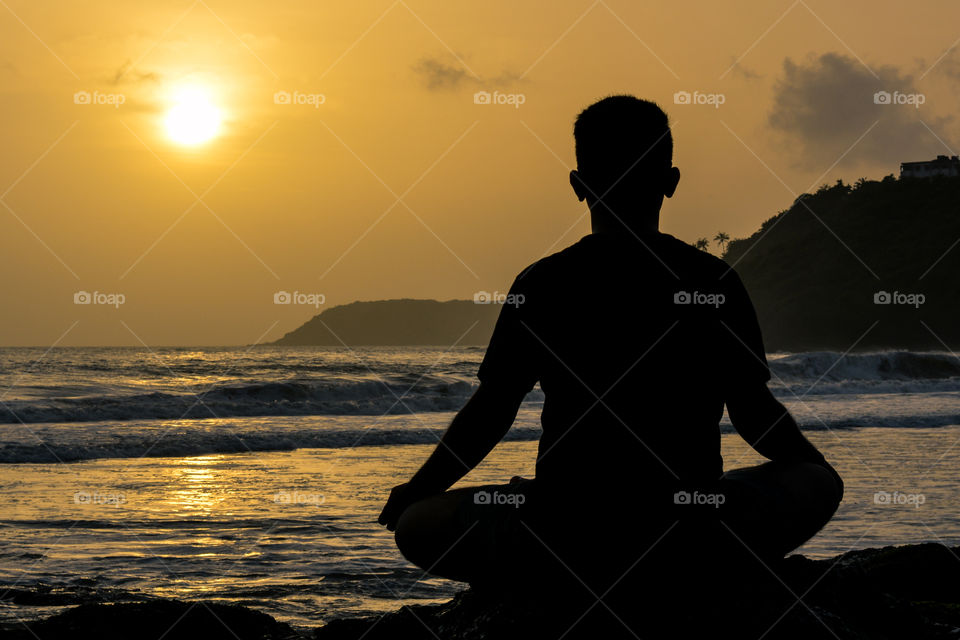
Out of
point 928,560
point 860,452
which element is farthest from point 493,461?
point 928,560

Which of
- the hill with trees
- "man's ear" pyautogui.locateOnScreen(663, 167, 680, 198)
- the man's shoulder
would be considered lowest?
the man's shoulder

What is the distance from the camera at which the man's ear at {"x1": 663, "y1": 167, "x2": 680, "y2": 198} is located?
2.40 m

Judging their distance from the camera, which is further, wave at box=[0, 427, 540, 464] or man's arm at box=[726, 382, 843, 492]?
wave at box=[0, 427, 540, 464]

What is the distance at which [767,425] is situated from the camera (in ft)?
7.69

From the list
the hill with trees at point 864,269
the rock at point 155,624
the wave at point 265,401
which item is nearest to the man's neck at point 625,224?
the rock at point 155,624

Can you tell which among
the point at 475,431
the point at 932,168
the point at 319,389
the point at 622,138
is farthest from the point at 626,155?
the point at 932,168

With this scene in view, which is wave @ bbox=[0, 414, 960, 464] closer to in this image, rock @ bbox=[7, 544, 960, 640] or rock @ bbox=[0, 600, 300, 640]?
rock @ bbox=[0, 600, 300, 640]

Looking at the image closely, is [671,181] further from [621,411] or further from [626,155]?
[621,411]

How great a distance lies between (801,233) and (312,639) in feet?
304

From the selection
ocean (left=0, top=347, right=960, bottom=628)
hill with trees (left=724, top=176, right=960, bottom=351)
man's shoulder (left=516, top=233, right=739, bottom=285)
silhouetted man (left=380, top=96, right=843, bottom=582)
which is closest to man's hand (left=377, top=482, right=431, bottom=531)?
silhouetted man (left=380, top=96, right=843, bottom=582)

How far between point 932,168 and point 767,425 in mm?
101716

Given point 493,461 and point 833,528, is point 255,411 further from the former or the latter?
point 833,528

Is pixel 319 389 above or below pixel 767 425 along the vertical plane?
above

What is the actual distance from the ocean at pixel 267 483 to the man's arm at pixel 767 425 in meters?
3.33
